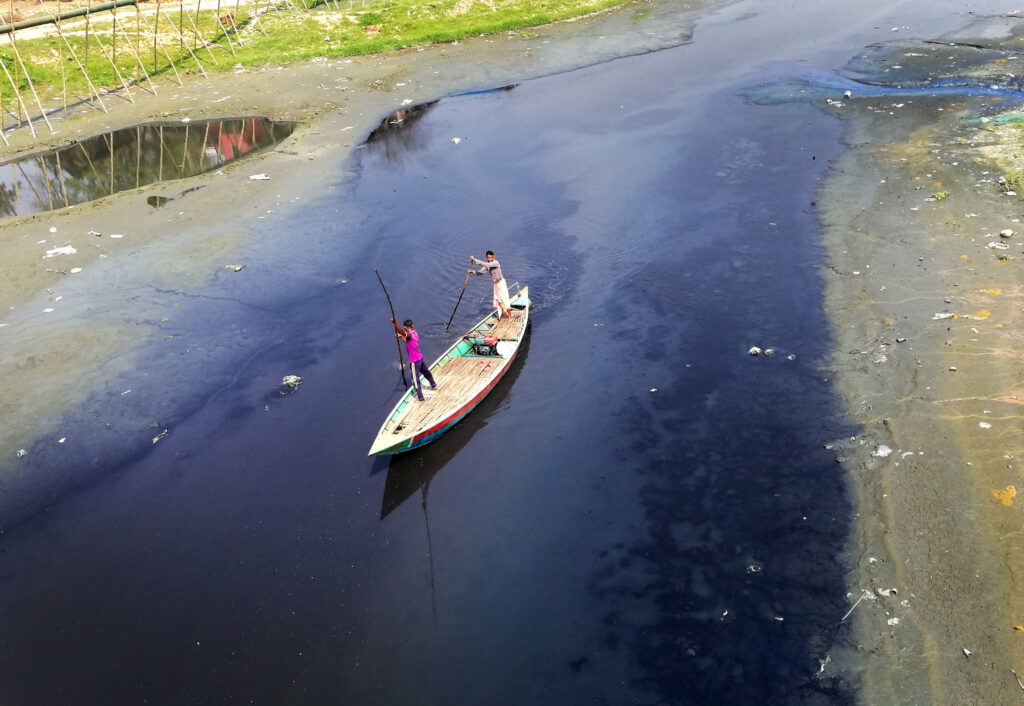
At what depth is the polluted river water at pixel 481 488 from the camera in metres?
9.16

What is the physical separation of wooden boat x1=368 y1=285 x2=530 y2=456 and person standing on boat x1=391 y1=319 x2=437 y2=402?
0.58ft

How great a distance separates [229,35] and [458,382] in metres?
32.3

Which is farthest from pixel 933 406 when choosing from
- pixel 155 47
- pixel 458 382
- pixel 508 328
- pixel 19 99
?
pixel 155 47

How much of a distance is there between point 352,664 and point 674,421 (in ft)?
21.2

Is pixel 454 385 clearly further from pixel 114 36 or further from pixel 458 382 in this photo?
pixel 114 36

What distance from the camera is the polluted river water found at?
9.16 meters

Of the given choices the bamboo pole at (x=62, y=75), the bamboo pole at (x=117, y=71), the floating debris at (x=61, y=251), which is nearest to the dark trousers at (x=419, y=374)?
the floating debris at (x=61, y=251)

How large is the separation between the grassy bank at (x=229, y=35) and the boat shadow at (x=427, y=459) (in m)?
27.6

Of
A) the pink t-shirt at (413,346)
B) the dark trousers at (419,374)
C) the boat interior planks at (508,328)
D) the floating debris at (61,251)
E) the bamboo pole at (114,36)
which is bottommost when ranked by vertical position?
the boat interior planks at (508,328)

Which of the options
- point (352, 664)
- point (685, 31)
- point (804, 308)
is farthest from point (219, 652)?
A: point (685, 31)

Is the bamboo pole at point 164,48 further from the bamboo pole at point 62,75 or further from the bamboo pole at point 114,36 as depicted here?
the bamboo pole at point 62,75

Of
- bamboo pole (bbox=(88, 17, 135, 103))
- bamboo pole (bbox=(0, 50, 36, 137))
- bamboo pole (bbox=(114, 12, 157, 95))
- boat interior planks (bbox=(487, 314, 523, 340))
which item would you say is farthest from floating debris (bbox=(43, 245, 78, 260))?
bamboo pole (bbox=(114, 12, 157, 95))

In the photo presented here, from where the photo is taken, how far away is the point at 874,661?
841 centimetres

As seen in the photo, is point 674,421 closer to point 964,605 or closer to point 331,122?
point 964,605
